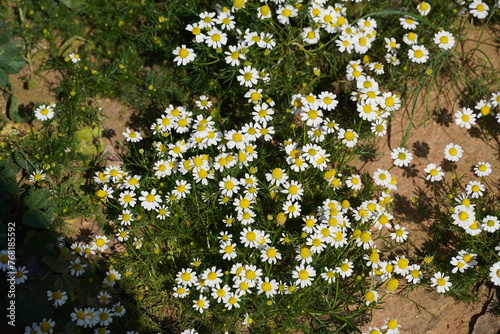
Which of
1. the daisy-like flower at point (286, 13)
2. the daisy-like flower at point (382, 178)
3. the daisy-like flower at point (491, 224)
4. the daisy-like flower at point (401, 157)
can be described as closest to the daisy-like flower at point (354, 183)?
the daisy-like flower at point (382, 178)

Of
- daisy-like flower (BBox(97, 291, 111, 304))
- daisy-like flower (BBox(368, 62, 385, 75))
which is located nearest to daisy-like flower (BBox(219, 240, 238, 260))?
daisy-like flower (BBox(97, 291, 111, 304))

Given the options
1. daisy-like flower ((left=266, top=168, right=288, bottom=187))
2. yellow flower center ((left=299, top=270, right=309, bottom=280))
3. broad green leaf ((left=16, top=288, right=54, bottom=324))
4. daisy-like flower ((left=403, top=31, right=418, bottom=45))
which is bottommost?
yellow flower center ((left=299, top=270, right=309, bottom=280))

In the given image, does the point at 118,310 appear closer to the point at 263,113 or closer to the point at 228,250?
the point at 228,250

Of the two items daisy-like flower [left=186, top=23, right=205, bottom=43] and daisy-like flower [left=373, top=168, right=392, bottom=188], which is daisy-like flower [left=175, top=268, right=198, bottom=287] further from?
daisy-like flower [left=186, top=23, right=205, bottom=43]

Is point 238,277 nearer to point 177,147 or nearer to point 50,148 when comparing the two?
point 177,147

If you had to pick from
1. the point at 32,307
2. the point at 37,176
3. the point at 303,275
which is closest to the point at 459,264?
the point at 303,275
